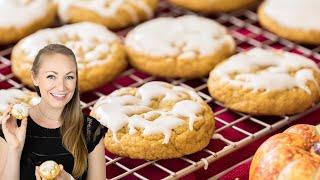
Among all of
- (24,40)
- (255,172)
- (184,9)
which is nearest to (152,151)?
(255,172)

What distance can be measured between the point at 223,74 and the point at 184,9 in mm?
757

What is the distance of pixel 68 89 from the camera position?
5.07ft

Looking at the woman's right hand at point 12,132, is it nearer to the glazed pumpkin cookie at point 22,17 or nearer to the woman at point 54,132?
the woman at point 54,132

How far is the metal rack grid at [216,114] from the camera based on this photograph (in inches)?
83.8

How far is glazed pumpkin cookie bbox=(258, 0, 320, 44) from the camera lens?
9.28ft

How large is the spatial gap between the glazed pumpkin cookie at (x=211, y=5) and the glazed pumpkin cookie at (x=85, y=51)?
1.53 feet

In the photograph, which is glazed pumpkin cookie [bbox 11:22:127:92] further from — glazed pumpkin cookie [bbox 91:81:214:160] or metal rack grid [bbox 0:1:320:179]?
glazed pumpkin cookie [bbox 91:81:214:160]

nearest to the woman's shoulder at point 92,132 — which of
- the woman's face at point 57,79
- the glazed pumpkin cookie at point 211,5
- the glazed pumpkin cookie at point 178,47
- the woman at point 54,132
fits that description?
the woman at point 54,132

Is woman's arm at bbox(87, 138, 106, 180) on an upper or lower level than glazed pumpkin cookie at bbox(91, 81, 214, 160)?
upper

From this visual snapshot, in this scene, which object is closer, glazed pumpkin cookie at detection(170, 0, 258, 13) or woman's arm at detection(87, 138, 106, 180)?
woman's arm at detection(87, 138, 106, 180)

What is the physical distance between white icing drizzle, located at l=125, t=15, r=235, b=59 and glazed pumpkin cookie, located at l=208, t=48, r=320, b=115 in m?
0.15

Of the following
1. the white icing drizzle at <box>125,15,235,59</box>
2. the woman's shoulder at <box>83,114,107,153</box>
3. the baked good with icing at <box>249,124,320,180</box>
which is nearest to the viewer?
the woman's shoulder at <box>83,114,107,153</box>

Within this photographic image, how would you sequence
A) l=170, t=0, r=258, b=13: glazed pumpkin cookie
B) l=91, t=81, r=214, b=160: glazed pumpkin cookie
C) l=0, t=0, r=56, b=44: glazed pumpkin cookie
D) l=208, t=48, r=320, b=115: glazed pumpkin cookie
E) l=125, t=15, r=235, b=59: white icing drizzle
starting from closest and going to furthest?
l=91, t=81, r=214, b=160: glazed pumpkin cookie < l=208, t=48, r=320, b=115: glazed pumpkin cookie < l=125, t=15, r=235, b=59: white icing drizzle < l=0, t=0, r=56, b=44: glazed pumpkin cookie < l=170, t=0, r=258, b=13: glazed pumpkin cookie

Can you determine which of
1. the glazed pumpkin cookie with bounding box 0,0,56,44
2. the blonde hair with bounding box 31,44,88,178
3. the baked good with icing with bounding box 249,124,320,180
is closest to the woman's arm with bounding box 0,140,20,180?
the blonde hair with bounding box 31,44,88,178
